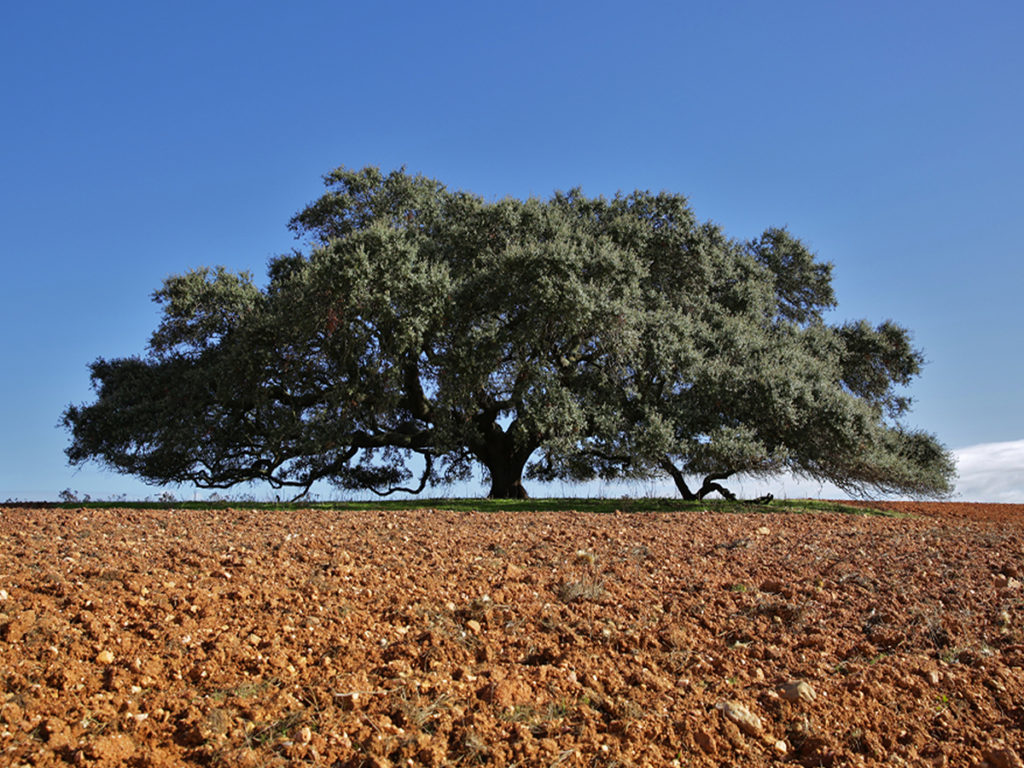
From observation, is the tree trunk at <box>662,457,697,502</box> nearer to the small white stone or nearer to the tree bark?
the tree bark

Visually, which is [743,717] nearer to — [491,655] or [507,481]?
[491,655]

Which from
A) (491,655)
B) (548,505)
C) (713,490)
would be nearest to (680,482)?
(713,490)

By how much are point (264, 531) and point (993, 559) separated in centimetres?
918

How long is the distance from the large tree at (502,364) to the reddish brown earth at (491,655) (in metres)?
8.69

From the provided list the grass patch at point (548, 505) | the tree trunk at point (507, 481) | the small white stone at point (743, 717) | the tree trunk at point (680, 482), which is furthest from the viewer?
the tree trunk at point (507, 481)

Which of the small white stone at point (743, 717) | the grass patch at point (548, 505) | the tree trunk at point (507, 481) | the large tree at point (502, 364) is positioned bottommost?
the small white stone at point (743, 717)

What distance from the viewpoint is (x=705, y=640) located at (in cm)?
618

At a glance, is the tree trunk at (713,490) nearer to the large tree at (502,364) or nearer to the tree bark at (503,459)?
the large tree at (502,364)

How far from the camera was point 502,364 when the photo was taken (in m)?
18.6

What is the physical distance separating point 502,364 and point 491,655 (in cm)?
1326

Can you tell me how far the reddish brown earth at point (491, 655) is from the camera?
4.59 m

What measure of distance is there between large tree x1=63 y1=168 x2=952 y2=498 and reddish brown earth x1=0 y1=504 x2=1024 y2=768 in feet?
28.5

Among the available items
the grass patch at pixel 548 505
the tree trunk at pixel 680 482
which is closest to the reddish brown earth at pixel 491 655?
the grass patch at pixel 548 505

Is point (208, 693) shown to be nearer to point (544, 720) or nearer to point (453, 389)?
point (544, 720)
